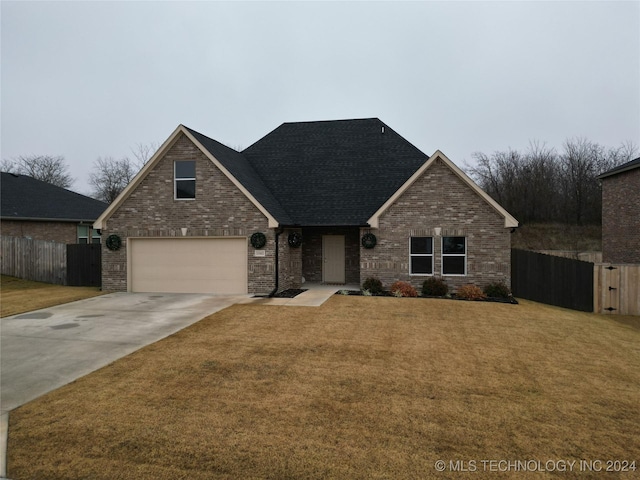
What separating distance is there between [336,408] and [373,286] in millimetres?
9742

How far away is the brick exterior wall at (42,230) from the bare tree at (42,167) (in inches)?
1319

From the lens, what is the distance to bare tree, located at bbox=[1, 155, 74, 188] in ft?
169

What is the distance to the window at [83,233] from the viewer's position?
25.8 metres

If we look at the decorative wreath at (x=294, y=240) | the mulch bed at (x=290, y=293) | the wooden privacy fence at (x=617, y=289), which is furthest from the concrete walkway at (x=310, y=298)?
the wooden privacy fence at (x=617, y=289)

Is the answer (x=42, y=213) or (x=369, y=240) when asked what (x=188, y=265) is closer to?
(x=369, y=240)

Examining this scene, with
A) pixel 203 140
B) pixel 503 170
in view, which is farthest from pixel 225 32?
pixel 503 170

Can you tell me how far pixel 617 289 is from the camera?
1372 cm

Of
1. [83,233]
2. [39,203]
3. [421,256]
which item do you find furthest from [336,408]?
[39,203]

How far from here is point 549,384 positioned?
6.59m

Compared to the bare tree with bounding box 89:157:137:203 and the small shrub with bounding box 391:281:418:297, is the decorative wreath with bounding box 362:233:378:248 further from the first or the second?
the bare tree with bounding box 89:157:137:203

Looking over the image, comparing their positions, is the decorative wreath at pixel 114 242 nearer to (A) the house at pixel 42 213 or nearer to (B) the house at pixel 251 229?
(B) the house at pixel 251 229

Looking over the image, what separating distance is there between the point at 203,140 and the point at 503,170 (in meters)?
37.0

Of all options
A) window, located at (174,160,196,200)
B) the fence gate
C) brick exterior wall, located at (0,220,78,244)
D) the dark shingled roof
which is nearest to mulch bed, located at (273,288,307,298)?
the dark shingled roof

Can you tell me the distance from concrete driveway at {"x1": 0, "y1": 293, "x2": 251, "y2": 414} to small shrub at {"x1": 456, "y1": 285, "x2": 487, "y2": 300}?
7.53 metres
